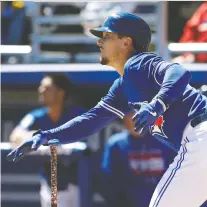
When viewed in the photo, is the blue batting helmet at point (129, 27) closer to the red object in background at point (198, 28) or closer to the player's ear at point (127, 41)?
the player's ear at point (127, 41)

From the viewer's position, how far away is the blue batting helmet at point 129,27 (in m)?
4.94

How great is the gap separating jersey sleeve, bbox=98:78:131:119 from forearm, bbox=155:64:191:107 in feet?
2.22

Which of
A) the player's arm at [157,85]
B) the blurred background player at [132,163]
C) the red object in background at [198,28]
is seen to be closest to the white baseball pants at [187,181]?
the player's arm at [157,85]

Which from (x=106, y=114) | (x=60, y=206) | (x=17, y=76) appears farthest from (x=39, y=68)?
(x=106, y=114)

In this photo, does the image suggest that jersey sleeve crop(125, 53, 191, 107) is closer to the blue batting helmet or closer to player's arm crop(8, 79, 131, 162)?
the blue batting helmet

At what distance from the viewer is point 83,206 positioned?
306 inches

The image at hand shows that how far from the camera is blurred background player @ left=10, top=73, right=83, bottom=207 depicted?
744cm

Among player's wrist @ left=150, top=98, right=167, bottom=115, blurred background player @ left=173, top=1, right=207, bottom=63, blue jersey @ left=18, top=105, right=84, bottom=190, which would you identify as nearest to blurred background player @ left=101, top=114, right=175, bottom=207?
blue jersey @ left=18, top=105, right=84, bottom=190

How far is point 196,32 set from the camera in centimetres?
780

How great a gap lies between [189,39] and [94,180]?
1459 millimetres

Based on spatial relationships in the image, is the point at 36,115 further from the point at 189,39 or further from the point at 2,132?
the point at 189,39

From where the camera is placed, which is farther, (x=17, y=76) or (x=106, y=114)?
(x=17, y=76)

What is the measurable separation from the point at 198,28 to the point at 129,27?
287 cm

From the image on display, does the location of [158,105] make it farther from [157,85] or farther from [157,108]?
[157,85]
